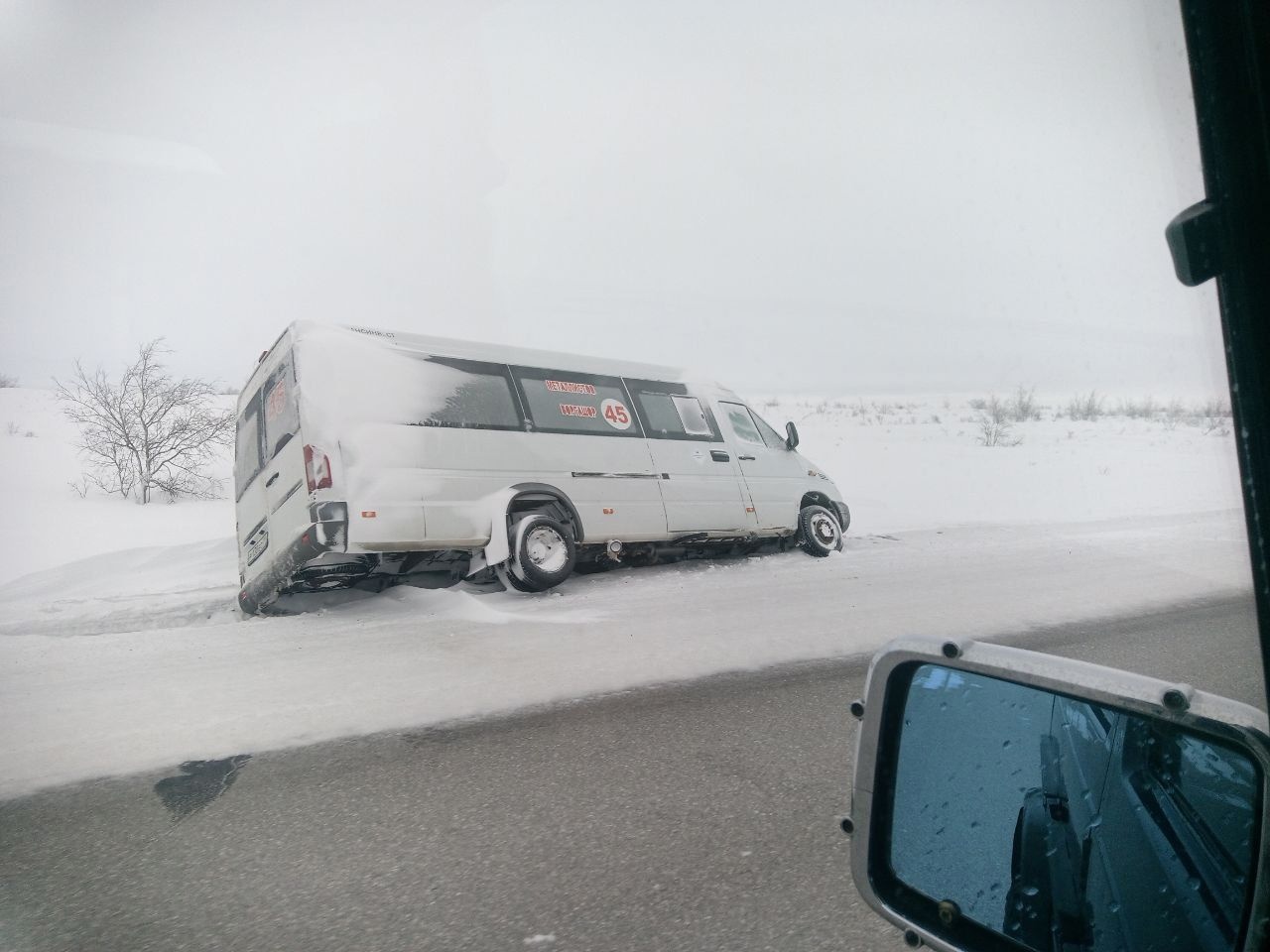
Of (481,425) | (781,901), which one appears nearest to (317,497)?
(481,425)

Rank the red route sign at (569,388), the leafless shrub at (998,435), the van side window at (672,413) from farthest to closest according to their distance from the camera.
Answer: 1. the leafless shrub at (998,435)
2. the van side window at (672,413)
3. the red route sign at (569,388)

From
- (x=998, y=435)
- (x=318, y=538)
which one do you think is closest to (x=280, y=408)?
(x=318, y=538)

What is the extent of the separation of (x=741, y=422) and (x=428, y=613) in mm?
4726

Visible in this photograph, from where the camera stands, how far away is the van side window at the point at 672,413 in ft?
28.6

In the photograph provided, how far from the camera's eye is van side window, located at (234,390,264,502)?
7254 millimetres

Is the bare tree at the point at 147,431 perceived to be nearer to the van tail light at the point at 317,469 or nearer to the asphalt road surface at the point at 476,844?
the van tail light at the point at 317,469

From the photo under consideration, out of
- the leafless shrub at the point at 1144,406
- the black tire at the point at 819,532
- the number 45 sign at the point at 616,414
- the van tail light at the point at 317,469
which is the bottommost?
the black tire at the point at 819,532

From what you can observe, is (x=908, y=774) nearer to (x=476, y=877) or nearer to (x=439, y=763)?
(x=476, y=877)

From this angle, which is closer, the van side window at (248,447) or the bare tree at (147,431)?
the van side window at (248,447)

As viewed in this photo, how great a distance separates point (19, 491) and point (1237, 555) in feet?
39.2

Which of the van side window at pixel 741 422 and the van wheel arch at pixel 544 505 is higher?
the van side window at pixel 741 422

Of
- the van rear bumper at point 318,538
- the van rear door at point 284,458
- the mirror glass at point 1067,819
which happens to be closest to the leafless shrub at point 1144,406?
the mirror glass at point 1067,819

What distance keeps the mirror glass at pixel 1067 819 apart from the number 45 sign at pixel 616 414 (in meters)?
7.30

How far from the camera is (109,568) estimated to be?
8.50 meters
